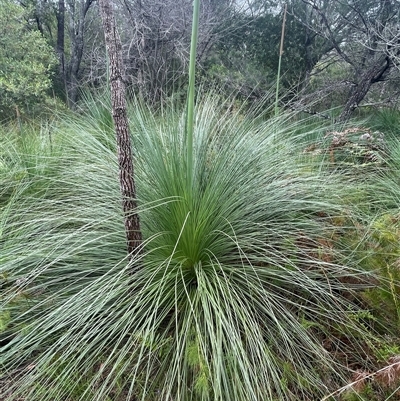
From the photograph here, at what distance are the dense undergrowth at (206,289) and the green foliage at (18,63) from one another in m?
4.33

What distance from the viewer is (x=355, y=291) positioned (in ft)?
4.68

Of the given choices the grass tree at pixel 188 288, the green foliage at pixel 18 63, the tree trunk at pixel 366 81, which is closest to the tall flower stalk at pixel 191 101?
the grass tree at pixel 188 288

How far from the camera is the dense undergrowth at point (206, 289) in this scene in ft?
3.69

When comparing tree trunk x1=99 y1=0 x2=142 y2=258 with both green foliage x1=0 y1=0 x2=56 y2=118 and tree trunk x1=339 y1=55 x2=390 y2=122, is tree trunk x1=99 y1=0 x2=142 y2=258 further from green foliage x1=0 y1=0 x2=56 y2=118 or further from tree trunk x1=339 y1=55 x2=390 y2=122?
green foliage x1=0 y1=0 x2=56 y2=118

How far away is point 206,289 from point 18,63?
5839 millimetres

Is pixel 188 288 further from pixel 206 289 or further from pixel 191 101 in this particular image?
pixel 191 101

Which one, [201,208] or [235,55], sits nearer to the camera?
[201,208]

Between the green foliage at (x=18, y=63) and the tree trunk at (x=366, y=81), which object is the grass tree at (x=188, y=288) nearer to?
the tree trunk at (x=366, y=81)

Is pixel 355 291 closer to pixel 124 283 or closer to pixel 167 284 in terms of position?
pixel 167 284

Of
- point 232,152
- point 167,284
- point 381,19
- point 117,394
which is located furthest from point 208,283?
point 381,19

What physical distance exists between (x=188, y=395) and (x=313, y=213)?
1.08 meters

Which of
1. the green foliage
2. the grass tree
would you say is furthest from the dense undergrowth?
the green foliage

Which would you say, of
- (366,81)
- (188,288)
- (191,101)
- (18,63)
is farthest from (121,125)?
(18,63)

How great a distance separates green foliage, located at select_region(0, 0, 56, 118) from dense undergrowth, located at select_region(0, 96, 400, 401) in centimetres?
433
